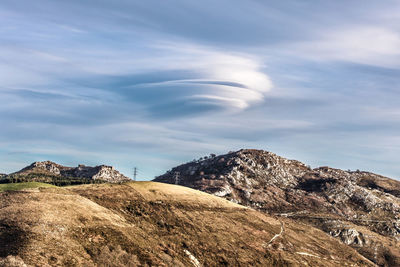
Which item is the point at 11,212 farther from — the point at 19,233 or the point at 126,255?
the point at 126,255

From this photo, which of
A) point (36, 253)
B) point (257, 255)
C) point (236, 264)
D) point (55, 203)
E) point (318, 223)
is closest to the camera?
point (36, 253)

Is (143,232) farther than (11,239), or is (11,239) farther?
(143,232)

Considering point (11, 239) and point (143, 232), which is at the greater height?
point (11, 239)

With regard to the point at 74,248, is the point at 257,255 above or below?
below

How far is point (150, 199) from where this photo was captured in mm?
105188

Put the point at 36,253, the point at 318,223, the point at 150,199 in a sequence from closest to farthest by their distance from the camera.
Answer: the point at 36,253
the point at 150,199
the point at 318,223

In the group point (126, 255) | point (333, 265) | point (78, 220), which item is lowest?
point (333, 265)

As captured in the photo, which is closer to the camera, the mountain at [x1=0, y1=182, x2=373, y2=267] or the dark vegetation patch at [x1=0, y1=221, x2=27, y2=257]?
the dark vegetation patch at [x1=0, y1=221, x2=27, y2=257]

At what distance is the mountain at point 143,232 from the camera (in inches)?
2312

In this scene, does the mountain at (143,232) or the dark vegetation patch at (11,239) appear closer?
the dark vegetation patch at (11,239)

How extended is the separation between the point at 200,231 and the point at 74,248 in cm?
4239

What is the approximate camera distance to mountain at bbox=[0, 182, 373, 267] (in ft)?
193

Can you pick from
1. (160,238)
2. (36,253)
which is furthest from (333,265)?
(36,253)

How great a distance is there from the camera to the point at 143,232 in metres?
79.1
